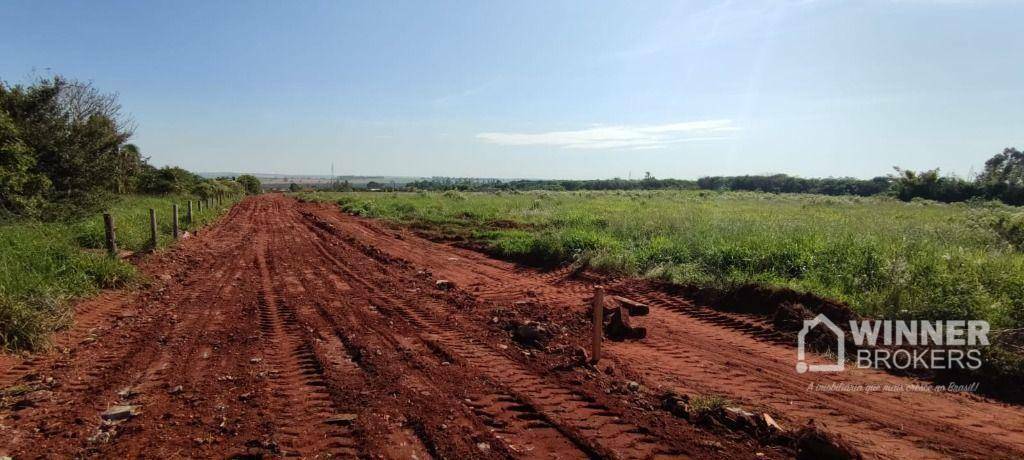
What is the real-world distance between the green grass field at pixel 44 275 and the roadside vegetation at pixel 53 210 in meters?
0.01

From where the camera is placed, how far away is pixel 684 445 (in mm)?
3408

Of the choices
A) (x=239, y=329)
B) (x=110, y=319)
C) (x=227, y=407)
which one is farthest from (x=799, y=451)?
(x=110, y=319)

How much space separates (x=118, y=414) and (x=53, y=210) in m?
14.0

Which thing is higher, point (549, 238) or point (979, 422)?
point (549, 238)

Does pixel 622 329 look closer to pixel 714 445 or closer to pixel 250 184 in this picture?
pixel 714 445

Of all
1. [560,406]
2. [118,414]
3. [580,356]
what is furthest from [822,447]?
[118,414]

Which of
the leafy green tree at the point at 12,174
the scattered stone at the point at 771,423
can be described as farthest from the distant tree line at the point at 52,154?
the scattered stone at the point at 771,423

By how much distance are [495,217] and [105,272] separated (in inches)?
605

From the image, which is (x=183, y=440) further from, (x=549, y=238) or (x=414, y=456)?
(x=549, y=238)

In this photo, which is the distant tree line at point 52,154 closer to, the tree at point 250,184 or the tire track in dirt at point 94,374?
the tire track in dirt at point 94,374

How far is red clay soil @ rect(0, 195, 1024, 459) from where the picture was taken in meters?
3.40

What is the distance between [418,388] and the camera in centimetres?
429

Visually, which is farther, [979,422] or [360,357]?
[360,357]

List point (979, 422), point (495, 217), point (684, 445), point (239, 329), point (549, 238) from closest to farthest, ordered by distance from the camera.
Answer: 1. point (684, 445)
2. point (979, 422)
3. point (239, 329)
4. point (549, 238)
5. point (495, 217)
